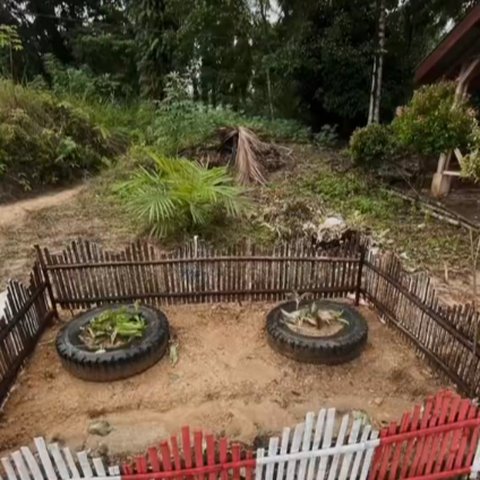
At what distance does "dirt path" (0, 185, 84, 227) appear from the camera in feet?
25.9

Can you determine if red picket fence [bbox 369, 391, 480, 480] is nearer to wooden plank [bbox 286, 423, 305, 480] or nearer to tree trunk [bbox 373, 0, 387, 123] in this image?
wooden plank [bbox 286, 423, 305, 480]

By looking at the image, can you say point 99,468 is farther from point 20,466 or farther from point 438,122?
point 438,122

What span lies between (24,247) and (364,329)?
543cm

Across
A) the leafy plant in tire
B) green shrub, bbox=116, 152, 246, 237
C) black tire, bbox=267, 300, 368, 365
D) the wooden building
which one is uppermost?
the wooden building

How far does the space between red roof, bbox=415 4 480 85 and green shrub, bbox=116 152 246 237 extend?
501cm

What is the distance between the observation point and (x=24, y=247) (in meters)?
6.75

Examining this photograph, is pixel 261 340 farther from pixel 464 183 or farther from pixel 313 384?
pixel 464 183

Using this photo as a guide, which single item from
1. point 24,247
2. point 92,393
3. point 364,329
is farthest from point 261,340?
point 24,247

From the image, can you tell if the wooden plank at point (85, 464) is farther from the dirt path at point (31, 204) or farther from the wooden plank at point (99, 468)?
the dirt path at point (31, 204)

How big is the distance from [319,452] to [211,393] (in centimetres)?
155

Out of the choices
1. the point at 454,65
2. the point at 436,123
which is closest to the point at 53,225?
the point at 436,123

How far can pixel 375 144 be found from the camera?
9211 mm

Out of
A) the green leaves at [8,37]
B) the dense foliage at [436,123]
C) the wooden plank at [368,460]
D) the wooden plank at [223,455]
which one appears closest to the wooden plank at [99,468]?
the wooden plank at [223,455]

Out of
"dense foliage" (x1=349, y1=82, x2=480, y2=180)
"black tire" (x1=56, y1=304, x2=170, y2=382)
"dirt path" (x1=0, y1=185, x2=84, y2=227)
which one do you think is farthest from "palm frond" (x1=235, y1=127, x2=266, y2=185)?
"black tire" (x1=56, y1=304, x2=170, y2=382)
